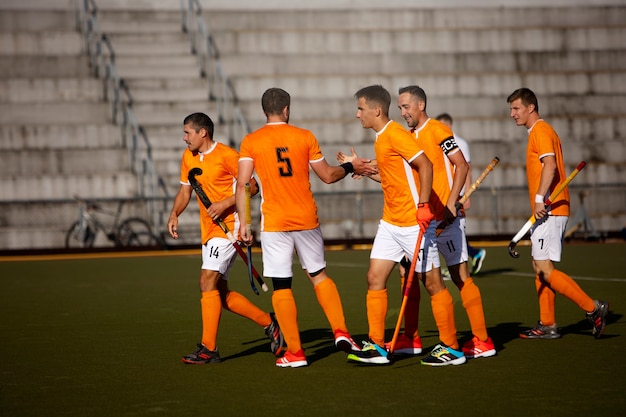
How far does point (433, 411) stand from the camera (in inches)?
246

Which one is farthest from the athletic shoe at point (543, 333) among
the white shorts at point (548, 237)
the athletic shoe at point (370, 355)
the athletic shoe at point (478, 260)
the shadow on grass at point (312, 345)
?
the athletic shoe at point (478, 260)

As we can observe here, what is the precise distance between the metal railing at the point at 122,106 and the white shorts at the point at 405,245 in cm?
1684

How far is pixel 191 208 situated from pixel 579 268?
11548 millimetres

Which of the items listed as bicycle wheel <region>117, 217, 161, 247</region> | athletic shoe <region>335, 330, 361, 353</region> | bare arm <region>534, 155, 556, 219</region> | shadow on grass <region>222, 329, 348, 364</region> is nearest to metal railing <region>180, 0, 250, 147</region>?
bicycle wheel <region>117, 217, 161, 247</region>

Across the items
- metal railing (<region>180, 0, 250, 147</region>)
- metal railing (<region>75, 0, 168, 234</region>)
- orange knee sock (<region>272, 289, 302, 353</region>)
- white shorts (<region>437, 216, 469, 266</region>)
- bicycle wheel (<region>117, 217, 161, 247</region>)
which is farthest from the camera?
metal railing (<region>180, 0, 250, 147</region>)

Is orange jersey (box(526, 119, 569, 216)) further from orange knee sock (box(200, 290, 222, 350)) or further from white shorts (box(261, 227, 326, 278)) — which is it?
orange knee sock (box(200, 290, 222, 350))

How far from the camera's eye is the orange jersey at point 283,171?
792 cm

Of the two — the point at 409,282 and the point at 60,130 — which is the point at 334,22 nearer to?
the point at 60,130

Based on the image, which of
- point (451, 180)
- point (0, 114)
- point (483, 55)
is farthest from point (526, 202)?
point (451, 180)

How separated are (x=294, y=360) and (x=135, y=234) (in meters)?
17.3

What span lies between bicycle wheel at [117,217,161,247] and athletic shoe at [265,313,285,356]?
16.0m

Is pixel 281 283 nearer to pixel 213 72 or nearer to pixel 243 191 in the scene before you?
pixel 243 191

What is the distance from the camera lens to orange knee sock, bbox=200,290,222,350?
840cm

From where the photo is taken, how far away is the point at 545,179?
9.06 meters
